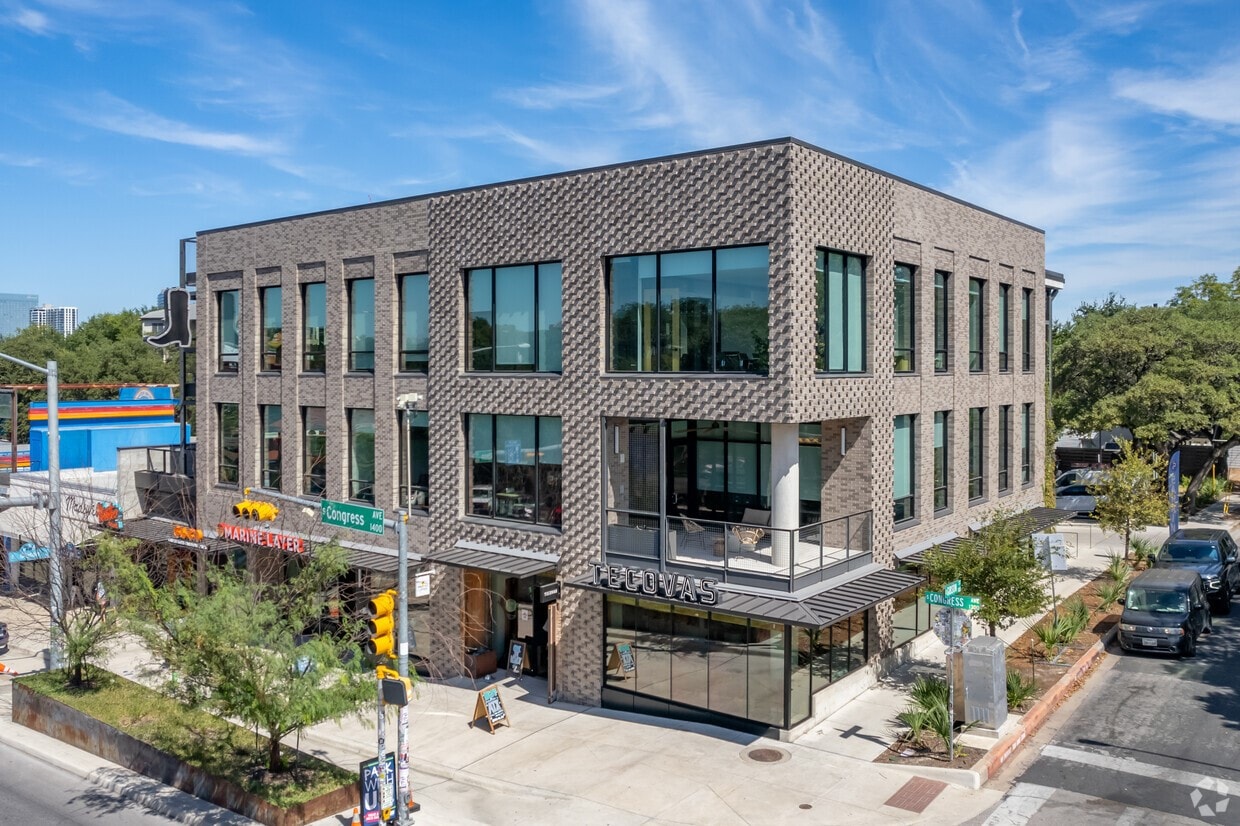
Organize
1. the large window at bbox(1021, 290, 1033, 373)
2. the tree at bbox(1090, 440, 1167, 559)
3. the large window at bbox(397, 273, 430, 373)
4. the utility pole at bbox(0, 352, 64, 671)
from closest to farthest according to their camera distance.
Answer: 1. the utility pole at bbox(0, 352, 64, 671)
2. the large window at bbox(397, 273, 430, 373)
3. the large window at bbox(1021, 290, 1033, 373)
4. the tree at bbox(1090, 440, 1167, 559)

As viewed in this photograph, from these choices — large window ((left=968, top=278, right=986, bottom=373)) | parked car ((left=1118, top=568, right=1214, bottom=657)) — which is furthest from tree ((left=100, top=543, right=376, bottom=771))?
large window ((left=968, top=278, right=986, bottom=373))

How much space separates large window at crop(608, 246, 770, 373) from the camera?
19688mm

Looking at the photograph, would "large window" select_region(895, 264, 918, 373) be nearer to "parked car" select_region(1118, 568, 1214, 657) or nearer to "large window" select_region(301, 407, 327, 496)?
"parked car" select_region(1118, 568, 1214, 657)

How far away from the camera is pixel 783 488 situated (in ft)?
64.8

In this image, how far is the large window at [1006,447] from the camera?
30.1 meters

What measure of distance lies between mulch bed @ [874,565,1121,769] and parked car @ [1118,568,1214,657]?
1044mm

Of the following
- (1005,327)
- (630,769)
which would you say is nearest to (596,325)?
(630,769)

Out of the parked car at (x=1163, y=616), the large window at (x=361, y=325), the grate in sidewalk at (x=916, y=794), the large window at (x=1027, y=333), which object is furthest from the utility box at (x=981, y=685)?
the large window at (x=361, y=325)

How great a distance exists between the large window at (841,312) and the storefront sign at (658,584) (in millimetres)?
4959

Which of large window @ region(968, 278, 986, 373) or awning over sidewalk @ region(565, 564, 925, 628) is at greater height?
large window @ region(968, 278, 986, 373)

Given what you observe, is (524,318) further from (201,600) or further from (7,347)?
(7,347)

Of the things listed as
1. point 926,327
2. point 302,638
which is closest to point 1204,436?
point 926,327

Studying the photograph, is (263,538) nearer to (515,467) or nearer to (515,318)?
(515,467)

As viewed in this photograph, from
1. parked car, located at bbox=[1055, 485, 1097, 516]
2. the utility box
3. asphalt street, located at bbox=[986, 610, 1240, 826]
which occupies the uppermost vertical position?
parked car, located at bbox=[1055, 485, 1097, 516]
